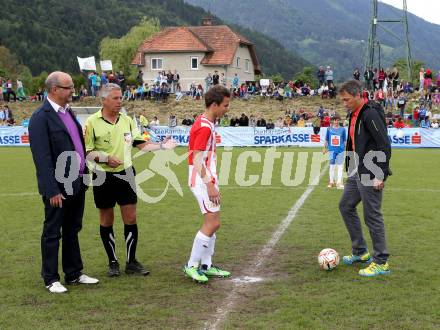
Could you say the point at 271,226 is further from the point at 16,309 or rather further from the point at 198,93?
the point at 198,93

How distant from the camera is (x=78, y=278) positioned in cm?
639

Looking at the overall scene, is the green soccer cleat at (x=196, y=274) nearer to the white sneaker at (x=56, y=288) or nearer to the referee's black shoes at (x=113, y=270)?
the referee's black shoes at (x=113, y=270)

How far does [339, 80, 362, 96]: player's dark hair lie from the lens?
6.59 meters

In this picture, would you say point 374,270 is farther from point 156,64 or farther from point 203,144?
point 156,64

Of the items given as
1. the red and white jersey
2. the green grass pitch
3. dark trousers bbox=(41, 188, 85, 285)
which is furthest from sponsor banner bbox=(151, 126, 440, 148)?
dark trousers bbox=(41, 188, 85, 285)

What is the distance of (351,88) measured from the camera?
6617mm

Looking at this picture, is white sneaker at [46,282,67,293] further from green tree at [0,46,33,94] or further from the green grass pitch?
green tree at [0,46,33,94]

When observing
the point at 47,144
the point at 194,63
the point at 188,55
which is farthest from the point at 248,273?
the point at 194,63

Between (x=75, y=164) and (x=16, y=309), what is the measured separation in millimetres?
1583

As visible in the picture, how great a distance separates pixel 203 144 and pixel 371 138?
76.6 inches

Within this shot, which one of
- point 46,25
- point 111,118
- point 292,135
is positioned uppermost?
point 46,25

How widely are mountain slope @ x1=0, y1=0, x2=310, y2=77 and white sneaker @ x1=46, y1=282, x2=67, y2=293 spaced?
3919 inches

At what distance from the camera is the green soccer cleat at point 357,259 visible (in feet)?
23.3

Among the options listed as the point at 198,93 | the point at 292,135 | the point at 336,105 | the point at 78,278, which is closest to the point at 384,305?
the point at 78,278
